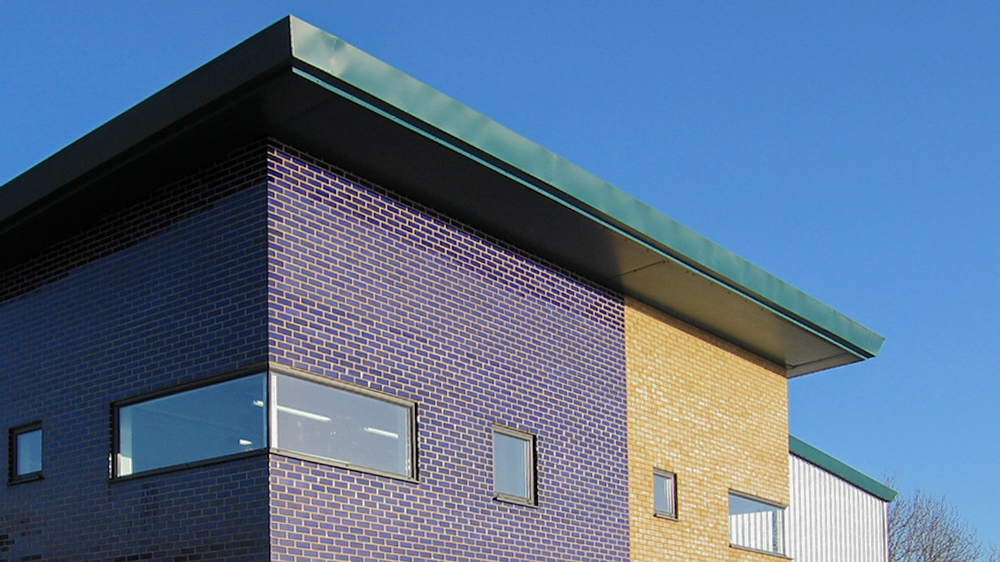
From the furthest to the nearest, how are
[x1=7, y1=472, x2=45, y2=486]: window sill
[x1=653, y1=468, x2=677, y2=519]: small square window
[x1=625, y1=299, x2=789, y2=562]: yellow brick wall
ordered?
[x1=653, y1=468, x2=677, y2=519]: small square window, [x1=625, y1=299, x2=789, y2=562]: yellow brick wall, [x1=7, y1=472, x2=45, y2=486]: window sill

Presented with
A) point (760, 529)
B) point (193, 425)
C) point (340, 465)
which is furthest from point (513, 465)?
point (760, 529)

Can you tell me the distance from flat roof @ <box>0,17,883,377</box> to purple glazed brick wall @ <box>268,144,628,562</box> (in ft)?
1.44

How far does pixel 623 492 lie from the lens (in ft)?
52.4

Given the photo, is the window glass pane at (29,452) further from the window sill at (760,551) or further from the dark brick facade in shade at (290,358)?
the window sill at (760,551)

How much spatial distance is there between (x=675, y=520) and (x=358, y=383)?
675 cm

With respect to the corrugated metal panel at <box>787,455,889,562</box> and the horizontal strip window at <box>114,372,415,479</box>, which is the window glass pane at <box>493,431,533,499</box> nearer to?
the horizontal strip window at <box>114,372,415,479</box>

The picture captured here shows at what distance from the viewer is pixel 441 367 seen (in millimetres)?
13344

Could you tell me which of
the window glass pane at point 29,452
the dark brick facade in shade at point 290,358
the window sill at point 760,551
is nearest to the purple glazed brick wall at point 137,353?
the dark brick facade in shade at point 290,358

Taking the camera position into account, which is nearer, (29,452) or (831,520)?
(29,452)

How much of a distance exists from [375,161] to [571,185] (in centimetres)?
248

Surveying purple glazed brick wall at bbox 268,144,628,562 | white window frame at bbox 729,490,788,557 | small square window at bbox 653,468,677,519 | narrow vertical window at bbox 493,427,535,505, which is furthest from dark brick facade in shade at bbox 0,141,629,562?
white window frame at bbox 729,490,788,557

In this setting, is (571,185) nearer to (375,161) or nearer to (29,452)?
(375,161)

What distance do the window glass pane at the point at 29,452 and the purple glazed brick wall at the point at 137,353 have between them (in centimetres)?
18

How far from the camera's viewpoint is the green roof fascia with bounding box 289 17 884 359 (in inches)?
421
